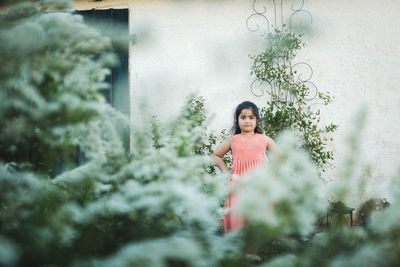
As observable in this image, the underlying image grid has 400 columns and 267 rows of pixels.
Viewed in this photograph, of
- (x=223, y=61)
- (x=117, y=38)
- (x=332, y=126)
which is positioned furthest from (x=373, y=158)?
(x=117, y=38)

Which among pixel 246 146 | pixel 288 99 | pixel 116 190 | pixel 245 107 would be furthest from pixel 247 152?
pixel 116 190

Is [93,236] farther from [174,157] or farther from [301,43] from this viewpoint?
[301,43]

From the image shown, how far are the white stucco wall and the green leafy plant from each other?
13 centimetres

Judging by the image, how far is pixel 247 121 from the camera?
9.68 feet

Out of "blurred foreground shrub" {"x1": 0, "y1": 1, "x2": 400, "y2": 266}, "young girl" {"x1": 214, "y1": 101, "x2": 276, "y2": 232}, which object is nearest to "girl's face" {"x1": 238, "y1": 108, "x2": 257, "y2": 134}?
"young girl" {"x1": 214, "y1": 101, "x2": 276, "y2": 232}

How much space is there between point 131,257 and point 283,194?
1.21 feet

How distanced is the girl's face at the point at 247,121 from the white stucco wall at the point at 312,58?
0.80 metres

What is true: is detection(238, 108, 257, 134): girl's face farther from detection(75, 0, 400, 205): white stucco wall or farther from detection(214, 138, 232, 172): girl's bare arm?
detection(75, 0, 400, 205): white stucco wall

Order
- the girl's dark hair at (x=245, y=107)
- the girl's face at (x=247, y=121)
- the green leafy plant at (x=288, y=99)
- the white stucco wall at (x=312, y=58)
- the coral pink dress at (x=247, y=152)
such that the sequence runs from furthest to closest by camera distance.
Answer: the white stucco wall at (x=312, y=58)
the green leafy plant at (x=288, y=99)
the girl's dark hair at (x=245, y=107)
the girl's face at (x=247, y=121)
the coral pink dress at (x=247, y=152)

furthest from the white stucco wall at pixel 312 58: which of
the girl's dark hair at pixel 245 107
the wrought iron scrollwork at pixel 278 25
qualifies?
the girl's dark hair at pixel 245 107

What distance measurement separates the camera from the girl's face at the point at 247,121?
2947 millimetres

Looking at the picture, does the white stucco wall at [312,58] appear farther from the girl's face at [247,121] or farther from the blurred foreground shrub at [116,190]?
the blurred foreground shrub at [116,190]

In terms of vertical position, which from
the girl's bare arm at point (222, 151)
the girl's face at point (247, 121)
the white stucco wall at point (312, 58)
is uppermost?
the white stucco wall at point (312, 58)

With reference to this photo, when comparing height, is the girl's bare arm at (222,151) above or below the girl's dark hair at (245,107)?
below
